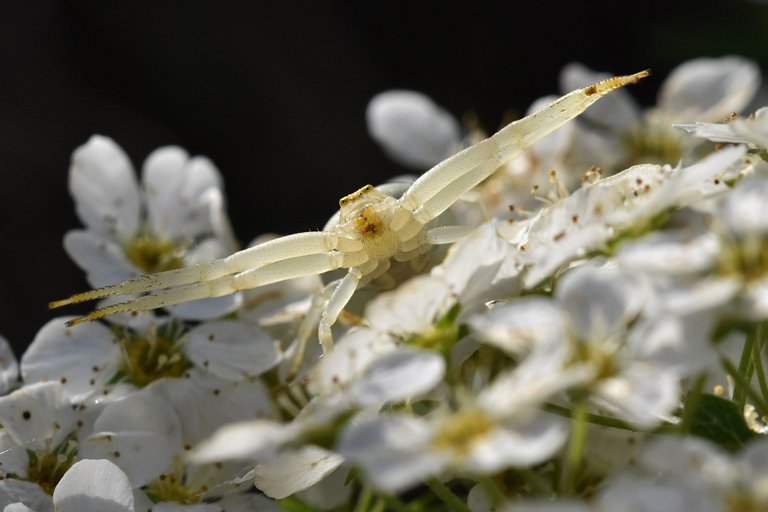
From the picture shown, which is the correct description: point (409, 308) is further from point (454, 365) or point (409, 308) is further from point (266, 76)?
point (266, 76)

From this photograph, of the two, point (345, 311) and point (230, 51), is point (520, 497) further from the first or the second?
point (230, 51)

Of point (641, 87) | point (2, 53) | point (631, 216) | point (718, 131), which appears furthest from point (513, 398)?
point (641, 87)

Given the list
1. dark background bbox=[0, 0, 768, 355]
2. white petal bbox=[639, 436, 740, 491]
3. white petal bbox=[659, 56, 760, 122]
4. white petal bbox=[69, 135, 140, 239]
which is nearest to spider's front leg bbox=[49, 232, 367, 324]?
white petal bbox=[69, 135, 140, 239]

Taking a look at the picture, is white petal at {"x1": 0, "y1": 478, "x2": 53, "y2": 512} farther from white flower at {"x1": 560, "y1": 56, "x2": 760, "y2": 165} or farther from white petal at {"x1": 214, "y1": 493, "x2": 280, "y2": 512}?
white flower at {"x1": 560, "y1": 56, "x2": 760, "y2": 165}

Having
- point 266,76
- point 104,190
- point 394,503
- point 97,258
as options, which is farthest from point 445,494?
point 266,76

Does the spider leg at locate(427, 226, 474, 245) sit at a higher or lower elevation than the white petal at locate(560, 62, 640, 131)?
higher
